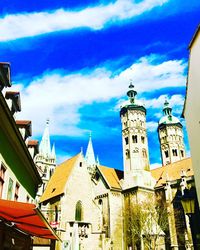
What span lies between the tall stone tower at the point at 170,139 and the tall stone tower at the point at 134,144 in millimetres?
19326

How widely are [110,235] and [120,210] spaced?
4602 millimetres

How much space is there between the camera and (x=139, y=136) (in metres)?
49.8

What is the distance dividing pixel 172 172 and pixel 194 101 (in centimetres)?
3595

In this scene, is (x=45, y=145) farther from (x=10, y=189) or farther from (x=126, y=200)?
(x=10, y=189)

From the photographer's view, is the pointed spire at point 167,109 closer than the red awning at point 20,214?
No

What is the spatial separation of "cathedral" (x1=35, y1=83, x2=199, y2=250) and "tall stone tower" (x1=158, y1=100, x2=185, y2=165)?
15880mm

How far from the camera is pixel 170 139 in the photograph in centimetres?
6900

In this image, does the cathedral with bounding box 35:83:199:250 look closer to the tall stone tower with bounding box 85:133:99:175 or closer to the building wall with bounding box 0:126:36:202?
the building wall with bounding box 0:126:36:202

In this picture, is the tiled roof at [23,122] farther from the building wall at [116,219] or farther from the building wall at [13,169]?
the building wall at [116,219]

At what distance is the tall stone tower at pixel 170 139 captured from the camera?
67.9 m

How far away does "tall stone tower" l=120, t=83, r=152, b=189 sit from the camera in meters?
46.0

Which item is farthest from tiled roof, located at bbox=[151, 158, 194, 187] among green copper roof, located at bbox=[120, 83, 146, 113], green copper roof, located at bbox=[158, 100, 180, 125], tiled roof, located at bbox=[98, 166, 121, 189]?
green copper roof, located at bbox=[158, 100, 180, 125]

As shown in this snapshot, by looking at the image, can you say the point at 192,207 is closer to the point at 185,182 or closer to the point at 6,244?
the point at 6,244

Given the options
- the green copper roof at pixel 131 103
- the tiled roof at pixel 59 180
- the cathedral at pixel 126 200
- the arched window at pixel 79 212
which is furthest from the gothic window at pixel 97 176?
the green copper roof at pixel 131 103
